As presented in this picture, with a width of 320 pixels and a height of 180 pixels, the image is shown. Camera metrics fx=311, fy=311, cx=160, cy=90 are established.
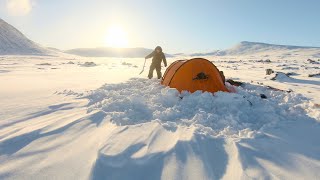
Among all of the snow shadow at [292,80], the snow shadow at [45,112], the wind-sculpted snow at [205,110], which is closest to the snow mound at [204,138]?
the wind-sculpted snow at [205,110]

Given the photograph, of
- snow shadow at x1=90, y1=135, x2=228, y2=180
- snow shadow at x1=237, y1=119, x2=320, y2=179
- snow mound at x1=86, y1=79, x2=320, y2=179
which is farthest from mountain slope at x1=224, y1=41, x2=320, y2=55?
snow shadow at x1=90, y1=135, x2=228, y2=180

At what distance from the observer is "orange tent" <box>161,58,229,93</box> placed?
8.55 metres

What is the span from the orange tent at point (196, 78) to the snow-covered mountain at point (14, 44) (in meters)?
81.2

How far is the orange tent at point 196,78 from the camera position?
8555mm

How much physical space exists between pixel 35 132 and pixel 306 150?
4356 mm

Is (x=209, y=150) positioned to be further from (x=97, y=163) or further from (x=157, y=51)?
(x=157, y=51)

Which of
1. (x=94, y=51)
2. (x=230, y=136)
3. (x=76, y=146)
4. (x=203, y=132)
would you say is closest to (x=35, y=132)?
(x=76, y=146)

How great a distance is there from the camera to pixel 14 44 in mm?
92938

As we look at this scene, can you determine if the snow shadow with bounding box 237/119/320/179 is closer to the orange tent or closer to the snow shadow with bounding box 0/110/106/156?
the snow shadow with bounding box 0/110/106/156

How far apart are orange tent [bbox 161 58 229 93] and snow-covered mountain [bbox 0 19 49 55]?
81214 millimetres

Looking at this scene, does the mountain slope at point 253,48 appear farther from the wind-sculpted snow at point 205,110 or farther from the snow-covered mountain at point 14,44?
the wind-sculpted snow at point 205,110

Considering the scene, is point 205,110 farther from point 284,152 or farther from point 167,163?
point 167,163

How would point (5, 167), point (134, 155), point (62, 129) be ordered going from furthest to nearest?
point (62, 129) → point (134, 155) → point (5, 167)

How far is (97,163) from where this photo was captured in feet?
13.3
